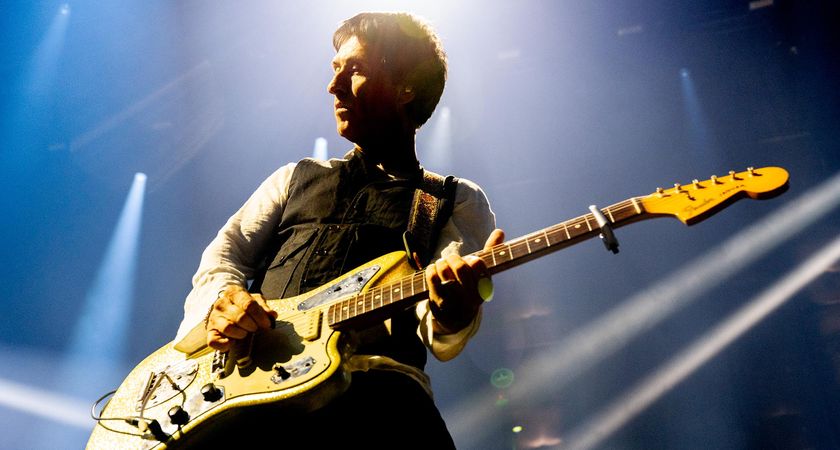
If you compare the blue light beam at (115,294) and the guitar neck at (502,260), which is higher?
the guitar neck at (502,260)

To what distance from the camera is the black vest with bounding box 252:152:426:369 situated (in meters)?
1.90

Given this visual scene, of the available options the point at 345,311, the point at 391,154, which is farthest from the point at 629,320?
the point at 345,311

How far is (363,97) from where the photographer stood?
2316 mm

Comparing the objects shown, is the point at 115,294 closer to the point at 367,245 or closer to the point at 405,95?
the point at 405,95

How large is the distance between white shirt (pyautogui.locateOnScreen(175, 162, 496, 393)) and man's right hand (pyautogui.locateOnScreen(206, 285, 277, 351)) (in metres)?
0.13

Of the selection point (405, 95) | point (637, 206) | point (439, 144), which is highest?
point (405, 95)

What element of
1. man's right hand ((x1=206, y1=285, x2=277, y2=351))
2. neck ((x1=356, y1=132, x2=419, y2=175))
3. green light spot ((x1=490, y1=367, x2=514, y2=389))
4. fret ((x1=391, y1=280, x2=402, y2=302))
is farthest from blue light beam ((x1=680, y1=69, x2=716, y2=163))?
man's right hand ((x1=206, y1=285, x2=277, y2=351))

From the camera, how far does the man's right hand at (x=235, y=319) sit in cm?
162

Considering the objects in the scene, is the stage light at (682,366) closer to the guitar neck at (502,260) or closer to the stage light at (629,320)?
the stage light at (629,320)

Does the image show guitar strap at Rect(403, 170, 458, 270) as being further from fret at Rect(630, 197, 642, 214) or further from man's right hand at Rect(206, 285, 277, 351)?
fret at Rect(630, 197, 642, 214)

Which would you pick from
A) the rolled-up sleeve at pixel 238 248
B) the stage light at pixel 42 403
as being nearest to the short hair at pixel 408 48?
the rolled-up sleeve at pixel 238 248

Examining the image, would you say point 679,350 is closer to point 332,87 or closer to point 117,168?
point 332,87

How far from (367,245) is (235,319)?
578 mm

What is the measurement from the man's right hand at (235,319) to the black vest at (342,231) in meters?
0.26
